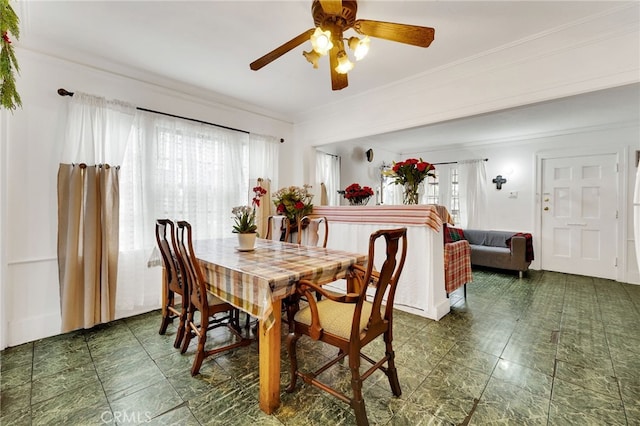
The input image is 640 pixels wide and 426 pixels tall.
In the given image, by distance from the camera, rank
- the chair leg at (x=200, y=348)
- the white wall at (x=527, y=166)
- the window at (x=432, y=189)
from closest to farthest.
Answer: the chair leg at (x=200, y=348), the white wall at (x=527, y=166), the window at (x=432, y=189)

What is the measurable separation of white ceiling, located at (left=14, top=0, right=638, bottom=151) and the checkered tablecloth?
1775 millimetres

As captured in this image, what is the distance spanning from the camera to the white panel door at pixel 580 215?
14.4 feet

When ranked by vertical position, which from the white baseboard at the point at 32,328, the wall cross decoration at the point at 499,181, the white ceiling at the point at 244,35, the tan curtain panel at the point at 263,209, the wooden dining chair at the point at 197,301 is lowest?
the white baseboard at the point at 32,328

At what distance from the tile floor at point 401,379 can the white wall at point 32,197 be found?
261mm

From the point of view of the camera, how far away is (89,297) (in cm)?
251

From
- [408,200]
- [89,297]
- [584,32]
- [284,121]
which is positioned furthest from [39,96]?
[584,32]

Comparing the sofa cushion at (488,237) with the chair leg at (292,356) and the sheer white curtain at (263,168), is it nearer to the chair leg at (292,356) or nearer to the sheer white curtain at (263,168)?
the sheer white curtain at (263,168)

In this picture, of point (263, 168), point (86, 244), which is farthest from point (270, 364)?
point (263, 168)

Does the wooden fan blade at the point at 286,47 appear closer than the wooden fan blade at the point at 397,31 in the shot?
No

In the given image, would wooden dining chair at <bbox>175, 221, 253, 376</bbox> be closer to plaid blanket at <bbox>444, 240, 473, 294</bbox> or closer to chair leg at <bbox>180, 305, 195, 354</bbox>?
chair leg at <bbox>180, 305, 195, 354</bbox>

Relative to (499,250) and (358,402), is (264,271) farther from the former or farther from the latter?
(499,250)

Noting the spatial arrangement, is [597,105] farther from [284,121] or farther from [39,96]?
[39,96]

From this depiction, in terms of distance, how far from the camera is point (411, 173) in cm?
288

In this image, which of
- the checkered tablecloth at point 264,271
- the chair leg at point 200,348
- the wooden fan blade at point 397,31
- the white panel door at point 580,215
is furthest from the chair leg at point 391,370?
the white panel door at point 580,215
